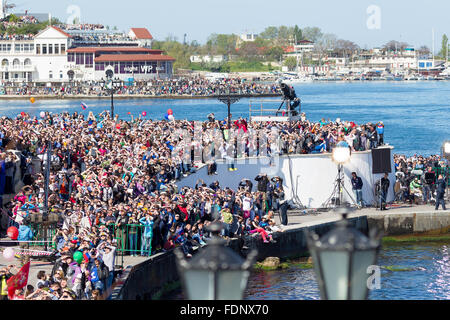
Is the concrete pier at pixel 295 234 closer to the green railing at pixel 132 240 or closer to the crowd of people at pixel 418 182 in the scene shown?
the green railing at pixel 132 240

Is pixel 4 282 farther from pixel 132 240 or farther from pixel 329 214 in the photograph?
pixel 329 214

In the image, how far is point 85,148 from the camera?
28391 millimetres

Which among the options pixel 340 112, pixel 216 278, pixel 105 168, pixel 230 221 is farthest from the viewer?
pixel 340 112

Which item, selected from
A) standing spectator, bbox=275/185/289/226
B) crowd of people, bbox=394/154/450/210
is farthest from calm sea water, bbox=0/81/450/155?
standing spectator, bbox=275/185/289/226

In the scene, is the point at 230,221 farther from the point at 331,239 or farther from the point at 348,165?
the point at 331,239

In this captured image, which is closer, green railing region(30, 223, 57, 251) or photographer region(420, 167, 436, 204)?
green railing region(30, 223, 57, 251)

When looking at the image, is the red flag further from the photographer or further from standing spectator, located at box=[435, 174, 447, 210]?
the photographer

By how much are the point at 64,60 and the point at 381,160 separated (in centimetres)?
12890

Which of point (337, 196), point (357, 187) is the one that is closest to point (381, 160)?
point (357, 187)

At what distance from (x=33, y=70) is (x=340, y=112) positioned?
204 feet

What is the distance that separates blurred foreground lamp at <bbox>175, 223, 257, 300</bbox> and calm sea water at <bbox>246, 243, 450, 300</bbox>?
52.0 ft

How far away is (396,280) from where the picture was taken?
23375 mm

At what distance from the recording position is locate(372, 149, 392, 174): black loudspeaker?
1154 inches
